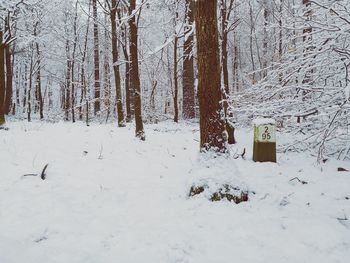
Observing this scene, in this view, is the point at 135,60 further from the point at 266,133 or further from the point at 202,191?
the point at 202,191

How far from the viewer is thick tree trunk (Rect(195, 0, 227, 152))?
15.6 feet

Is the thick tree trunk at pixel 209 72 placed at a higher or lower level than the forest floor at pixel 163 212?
higher

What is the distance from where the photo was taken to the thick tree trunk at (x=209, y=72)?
4.77 m

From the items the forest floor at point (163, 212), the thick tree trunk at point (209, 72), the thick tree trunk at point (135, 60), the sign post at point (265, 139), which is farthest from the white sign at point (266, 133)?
the thick tree trunk at point (135, 60)

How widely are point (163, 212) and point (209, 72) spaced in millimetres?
2201

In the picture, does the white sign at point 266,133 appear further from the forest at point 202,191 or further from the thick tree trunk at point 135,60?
the thick tree trunk at point 135,60

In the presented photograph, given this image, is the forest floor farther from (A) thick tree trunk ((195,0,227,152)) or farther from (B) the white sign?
(B) the white sign

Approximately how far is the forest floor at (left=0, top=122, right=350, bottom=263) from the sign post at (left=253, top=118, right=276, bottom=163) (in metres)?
0.26

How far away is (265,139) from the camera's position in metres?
6.71

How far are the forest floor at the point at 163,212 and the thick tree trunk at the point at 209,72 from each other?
46cm

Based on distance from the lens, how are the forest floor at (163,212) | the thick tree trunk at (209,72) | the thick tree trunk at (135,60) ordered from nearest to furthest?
the forest floor at (163,212)
the thick tree trunk at (209,72)
the thick tree trunk at (135,60)

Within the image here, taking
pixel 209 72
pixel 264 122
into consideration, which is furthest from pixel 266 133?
pixel 209 72

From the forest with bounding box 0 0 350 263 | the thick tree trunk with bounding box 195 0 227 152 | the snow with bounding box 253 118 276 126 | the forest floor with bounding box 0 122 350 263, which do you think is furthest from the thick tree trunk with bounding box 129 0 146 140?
the thick tree trunk with bounding box 195 0 227 152

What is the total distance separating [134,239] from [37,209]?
4.77 ft
